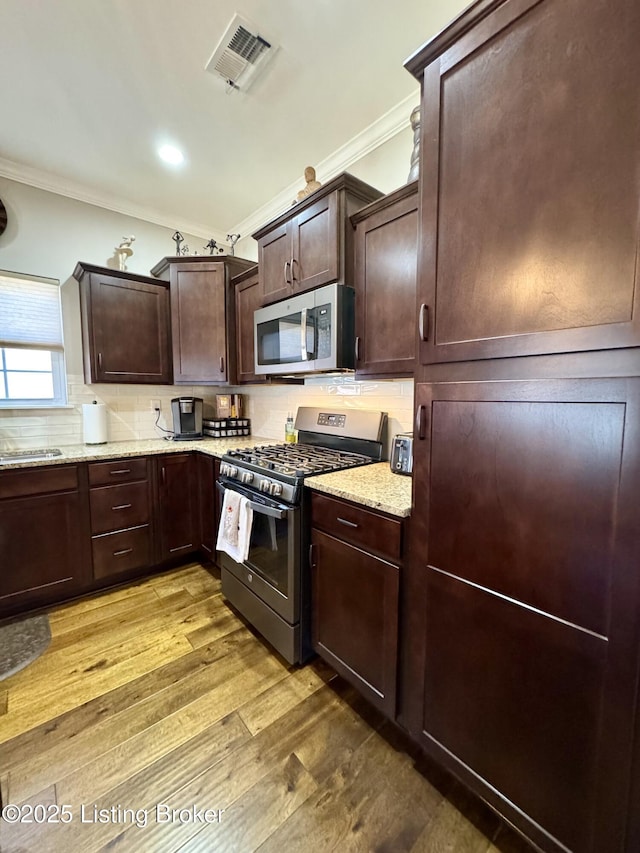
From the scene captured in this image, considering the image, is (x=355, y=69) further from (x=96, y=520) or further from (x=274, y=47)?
(x=96, y=520)

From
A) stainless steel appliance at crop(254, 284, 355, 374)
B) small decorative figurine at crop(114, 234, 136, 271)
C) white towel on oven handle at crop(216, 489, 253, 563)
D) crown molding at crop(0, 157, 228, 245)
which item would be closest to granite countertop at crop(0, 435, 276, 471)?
white towel on oven handle at crop(216, 489, 253, 563)

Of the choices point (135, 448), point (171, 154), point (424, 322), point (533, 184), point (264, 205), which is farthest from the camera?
point (264, 205)

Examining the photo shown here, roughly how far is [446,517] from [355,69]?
2.19 meters

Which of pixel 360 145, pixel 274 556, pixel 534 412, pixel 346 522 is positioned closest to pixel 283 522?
pixel 274 556

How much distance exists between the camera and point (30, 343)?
2578mm

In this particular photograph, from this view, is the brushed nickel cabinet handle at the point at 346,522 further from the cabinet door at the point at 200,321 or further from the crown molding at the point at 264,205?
the crown molding at the point at 264,205

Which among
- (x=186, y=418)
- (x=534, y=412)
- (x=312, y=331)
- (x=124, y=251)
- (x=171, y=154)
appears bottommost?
(x=186, y=418)

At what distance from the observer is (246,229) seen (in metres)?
3.21

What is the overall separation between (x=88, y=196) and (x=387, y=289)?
264 cm

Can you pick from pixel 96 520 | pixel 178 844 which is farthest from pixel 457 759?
pixel 96 520

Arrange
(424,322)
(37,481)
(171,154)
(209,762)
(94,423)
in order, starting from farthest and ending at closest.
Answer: (94,423), (171,154), (37,481), (209,762), (424,322)

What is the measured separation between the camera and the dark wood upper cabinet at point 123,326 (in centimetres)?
258

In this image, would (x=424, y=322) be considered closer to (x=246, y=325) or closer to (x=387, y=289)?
(x=387, y=289)

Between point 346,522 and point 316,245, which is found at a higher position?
point 316,245
